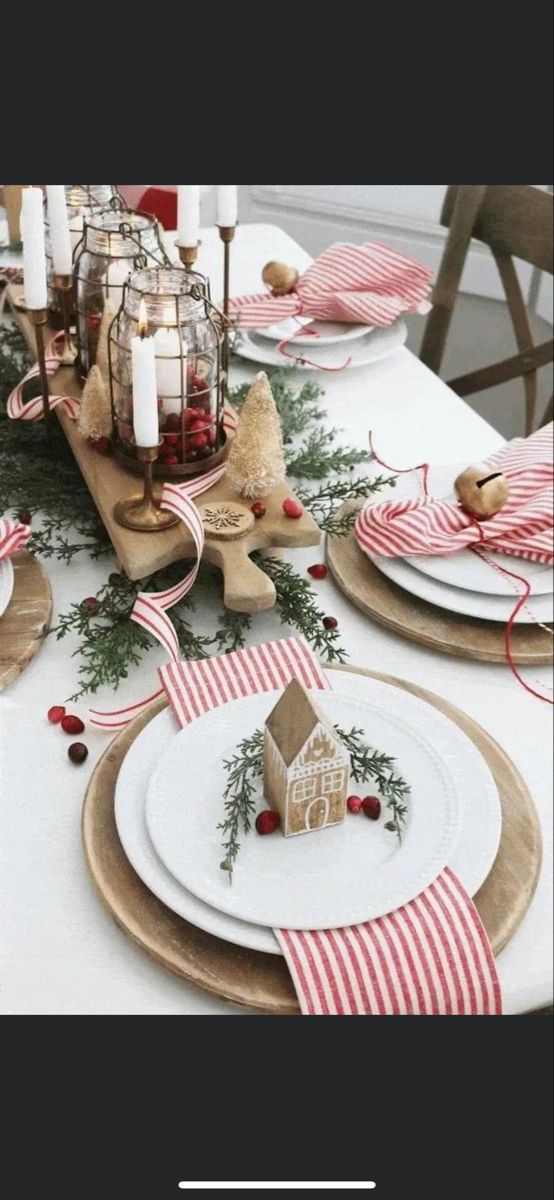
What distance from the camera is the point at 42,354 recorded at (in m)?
0.63

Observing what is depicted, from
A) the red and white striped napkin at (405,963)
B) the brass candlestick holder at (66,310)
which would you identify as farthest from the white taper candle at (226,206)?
the red and white striped napkin at (405,963)

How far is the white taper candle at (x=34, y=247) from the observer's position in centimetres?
59

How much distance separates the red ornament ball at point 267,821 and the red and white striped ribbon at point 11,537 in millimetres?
227

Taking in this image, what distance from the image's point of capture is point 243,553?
54 centimetres

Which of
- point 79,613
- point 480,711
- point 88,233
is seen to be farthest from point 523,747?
point 88,233

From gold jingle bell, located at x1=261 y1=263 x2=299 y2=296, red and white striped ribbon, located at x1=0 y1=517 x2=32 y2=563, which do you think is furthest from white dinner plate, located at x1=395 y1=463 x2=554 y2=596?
gold jingle bell, located at x1=261 y1=263 x2=299 y2=296

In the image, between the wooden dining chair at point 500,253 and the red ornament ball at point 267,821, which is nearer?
the red ornament ball at point 267,821

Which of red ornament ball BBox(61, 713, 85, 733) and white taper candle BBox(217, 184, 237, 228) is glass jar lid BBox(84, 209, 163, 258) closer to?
white taper candle BBox(217, 184, 237, 228)

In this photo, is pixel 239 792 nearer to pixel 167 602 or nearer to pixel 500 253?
pixel 167 602

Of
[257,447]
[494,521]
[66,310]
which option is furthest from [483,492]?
[66,310]

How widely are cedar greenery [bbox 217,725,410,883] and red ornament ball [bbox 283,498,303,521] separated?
0.15 m

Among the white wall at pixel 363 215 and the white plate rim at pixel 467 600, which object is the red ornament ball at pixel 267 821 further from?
the white wall at pixel 363 215

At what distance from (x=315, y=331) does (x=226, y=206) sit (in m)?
0.21

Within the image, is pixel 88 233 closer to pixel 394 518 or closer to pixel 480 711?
pixel 394 518
